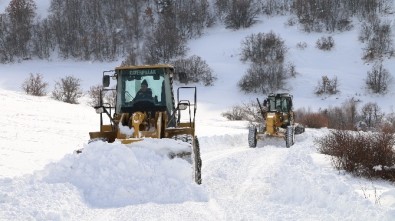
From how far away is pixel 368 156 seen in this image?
10.5m

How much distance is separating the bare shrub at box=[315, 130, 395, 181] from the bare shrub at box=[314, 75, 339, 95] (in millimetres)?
36576

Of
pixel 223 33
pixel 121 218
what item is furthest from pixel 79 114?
pixel 223 33

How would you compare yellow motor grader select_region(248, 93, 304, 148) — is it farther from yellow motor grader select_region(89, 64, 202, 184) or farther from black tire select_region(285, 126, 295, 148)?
yellow motor grader select_region(89, 64, 202, 184)

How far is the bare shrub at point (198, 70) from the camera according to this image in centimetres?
5094

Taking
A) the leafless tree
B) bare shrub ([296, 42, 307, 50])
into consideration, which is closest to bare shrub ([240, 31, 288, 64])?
bare shrub ([296, 42, 307, 50])

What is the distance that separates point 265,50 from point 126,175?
154 feet

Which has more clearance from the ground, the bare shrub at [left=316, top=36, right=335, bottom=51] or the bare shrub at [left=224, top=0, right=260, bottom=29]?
the bare shrub at [left=224, top=0, right=260, bottom=29]

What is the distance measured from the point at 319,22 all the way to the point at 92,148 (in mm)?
53084

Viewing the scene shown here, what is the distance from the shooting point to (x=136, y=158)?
8078 mm

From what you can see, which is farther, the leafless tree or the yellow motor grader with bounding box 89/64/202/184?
the leafless tree

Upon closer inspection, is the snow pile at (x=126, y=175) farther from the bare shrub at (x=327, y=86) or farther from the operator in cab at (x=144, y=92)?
the bare shrub at (x=327, y=86)

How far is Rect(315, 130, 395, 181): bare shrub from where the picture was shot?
33.2ft

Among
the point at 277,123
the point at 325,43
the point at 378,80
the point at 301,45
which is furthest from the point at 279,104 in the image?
the point at 301,45

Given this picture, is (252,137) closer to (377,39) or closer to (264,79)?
(264,79)
